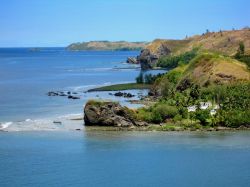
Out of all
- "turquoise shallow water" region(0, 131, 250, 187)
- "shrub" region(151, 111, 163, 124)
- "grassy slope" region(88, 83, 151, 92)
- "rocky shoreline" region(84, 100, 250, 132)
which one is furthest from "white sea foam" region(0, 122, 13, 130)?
"grassy slope" region(88, 83, 151, 92)

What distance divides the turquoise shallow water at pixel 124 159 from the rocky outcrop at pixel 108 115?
545 centimetres

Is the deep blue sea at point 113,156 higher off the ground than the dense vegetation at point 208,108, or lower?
lower

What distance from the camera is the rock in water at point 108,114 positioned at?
94.4 m

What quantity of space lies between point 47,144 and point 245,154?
27.7 meters

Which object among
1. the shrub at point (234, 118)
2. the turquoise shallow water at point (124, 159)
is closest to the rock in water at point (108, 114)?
the turquoise shallow water at point (124, 159)

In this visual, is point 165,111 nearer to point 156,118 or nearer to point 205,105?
point 156,118

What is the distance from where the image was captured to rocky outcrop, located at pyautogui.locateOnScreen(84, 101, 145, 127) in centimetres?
9438

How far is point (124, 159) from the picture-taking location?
72938 mm

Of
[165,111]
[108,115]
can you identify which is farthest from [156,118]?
[108,115]

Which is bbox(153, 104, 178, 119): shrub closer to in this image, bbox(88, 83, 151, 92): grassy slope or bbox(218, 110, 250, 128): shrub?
bbox(218, 110, 250, 128): shrub

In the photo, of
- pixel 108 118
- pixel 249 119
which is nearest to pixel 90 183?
pixel 108 118

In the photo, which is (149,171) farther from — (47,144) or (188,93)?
(188,93)

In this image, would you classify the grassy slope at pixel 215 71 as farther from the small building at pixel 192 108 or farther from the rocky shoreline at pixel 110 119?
the rocky shoreline at pixel 110 119

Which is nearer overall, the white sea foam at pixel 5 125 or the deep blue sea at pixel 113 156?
the deep blue sea at pixel 113 156
